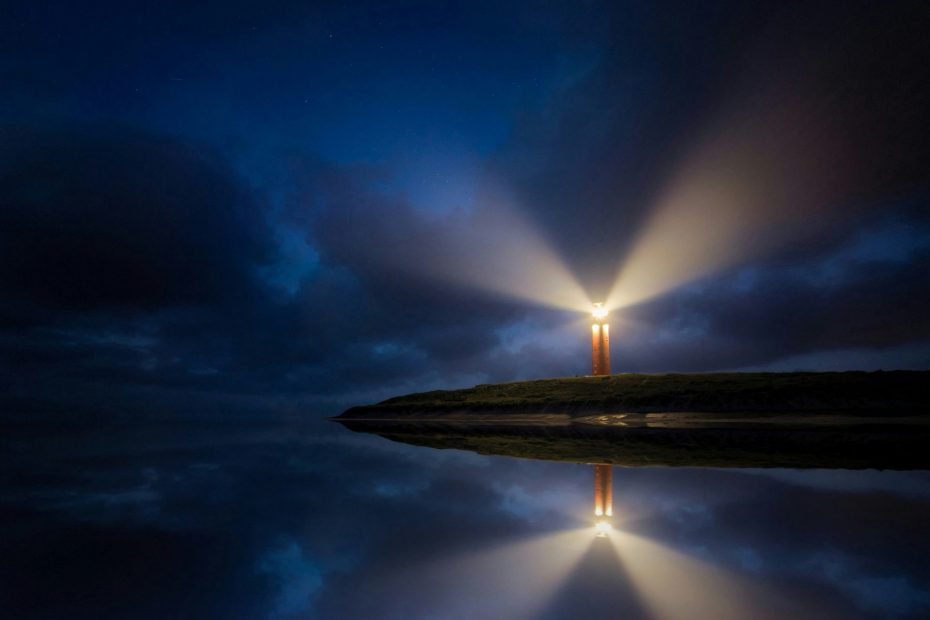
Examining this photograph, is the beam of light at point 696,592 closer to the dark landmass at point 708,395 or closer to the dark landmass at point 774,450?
the dark landmass at point 774,450

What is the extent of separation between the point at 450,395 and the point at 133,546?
63.6m

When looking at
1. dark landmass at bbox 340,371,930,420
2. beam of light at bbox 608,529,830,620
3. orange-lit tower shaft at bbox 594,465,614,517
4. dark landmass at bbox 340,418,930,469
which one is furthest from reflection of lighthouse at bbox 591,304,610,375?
beam of light at bbox 608,529,830,620

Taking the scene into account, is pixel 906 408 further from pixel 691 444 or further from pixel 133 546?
pixel 133 546

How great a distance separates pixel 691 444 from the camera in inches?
722

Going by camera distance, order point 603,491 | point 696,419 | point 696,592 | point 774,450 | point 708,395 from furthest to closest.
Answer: point 708,395 < point 696,419 < point 774,450 < point 603,491 < point 696,592

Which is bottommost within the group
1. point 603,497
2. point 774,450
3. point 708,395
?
point 603,497

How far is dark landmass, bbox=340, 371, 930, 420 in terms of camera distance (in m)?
34.2

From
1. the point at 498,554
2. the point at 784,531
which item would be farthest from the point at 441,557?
the point at 784,531

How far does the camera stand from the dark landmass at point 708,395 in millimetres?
34156

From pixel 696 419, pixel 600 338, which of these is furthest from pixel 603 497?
pixel 600 338

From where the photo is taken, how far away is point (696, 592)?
4746mm

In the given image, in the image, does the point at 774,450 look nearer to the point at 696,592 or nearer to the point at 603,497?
the point at 603,497

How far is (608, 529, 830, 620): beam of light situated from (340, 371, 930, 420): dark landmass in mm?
34599

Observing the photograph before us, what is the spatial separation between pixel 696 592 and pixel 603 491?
5955mm
